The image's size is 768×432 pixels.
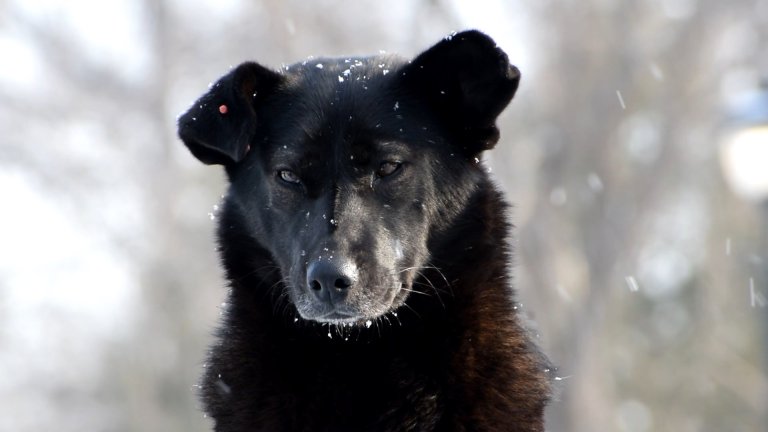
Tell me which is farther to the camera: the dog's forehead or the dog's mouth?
the dog's forehead

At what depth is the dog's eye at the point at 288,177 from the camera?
4.00 meters

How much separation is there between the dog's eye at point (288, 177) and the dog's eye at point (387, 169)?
279 millimetres

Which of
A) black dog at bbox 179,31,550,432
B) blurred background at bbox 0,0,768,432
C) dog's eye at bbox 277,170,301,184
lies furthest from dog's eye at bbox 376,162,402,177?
blurred background at bbox 0,0,768,432

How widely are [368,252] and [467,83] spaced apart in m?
0.71

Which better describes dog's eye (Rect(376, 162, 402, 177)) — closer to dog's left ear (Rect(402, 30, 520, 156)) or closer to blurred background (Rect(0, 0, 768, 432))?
dog's left ear (Rect(402, 30, 520, 156))

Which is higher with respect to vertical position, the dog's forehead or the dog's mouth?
the dog's forehead

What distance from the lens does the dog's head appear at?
3842 millimetres

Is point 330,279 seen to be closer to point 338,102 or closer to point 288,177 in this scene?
point 288,177

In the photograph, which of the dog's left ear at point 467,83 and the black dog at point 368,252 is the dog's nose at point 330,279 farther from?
the dog's left ear at point 467,83

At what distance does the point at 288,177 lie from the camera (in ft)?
13.2

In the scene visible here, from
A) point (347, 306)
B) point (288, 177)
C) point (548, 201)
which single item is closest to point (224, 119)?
point (288, 177)

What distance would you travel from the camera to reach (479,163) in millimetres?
4195

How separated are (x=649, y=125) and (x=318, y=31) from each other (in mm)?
6439

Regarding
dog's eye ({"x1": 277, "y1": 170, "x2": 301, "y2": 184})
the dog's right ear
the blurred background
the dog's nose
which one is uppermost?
the blurred background
